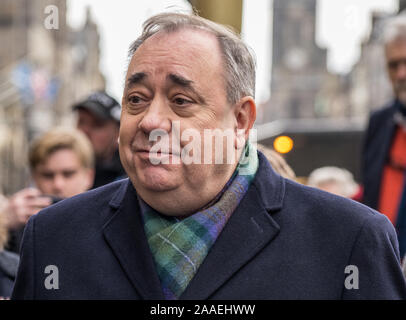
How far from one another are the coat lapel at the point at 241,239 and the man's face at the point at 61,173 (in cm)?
239

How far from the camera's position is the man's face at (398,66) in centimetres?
396

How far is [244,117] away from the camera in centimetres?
223

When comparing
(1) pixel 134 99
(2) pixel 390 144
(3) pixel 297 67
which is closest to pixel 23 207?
(1) pixel 134 99

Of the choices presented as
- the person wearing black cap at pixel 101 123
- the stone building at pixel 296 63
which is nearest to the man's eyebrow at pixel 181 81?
the person wearing black cap at pixel 101 123

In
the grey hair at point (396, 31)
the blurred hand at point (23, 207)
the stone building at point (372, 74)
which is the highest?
the stone building at point (372, 74)

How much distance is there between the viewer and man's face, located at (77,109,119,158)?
527cm

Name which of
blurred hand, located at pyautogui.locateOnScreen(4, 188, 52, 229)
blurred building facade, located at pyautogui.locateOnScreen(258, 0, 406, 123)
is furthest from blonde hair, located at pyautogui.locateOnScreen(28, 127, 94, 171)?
blurred building facade, located at pyautogui.locateOnScreen(258, 0, 406, 123)

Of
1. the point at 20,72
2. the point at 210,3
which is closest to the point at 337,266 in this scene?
the point at 210,3

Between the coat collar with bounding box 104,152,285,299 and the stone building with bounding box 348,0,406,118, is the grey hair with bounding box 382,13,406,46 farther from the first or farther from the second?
the stone building with bounding box 348,0,406,118

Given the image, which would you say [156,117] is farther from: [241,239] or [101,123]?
[101,123]

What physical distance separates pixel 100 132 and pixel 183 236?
11.1 ft

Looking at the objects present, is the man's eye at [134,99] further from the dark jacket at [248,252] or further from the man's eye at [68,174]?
the man's eye at [68,174]

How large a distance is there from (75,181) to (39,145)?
345 mm

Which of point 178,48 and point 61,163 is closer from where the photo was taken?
point 178,48
